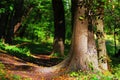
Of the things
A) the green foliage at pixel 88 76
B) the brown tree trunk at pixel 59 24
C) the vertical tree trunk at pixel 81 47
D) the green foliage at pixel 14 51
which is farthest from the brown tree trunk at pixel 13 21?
the green foliage at pixel 88 76

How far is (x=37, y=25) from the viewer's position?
38.6 metres

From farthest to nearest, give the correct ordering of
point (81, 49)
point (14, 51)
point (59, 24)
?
point (59, 24), point (14, 51), point (81, 49)

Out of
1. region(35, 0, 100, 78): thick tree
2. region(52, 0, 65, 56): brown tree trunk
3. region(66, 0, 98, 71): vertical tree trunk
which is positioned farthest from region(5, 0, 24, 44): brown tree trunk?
region(66, 0, 98, 71): vertical tree trunk

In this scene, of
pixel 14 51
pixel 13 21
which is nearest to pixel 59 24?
pixel 14 51

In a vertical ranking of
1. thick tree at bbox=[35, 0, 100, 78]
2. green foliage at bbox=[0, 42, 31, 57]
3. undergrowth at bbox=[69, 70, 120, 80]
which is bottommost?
green foliage at bbox=[0, 42, 31, 57]

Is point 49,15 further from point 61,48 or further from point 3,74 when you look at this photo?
point 3,74

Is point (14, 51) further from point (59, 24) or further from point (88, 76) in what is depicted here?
point (88, 76)

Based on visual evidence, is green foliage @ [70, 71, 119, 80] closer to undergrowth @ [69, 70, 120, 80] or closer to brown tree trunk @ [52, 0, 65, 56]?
undergrowth @ [69, 70, 120, 80]

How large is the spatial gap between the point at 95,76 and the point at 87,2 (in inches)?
167

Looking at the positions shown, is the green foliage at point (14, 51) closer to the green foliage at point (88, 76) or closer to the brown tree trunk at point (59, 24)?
the brown tree trunk at point (59, 24)

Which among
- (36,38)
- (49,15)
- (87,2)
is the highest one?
(87,2)

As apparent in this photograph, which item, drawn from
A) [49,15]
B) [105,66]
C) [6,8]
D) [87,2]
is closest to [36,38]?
[49,15]

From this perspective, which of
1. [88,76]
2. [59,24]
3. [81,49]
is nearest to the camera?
[88,76]

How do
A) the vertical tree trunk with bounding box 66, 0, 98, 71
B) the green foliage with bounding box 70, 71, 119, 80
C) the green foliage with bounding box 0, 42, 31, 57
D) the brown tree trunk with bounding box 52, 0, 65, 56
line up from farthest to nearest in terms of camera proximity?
1. the brown tree trunk with bounding box 52, 0, 65, 56
2. the green foliage with bounding box 0, 42, 31, 57
3. the vertical tree trunk with bounding box 66, 0, 98, 71
4. the green foliage with bounding box 70, 71, 119, 80
